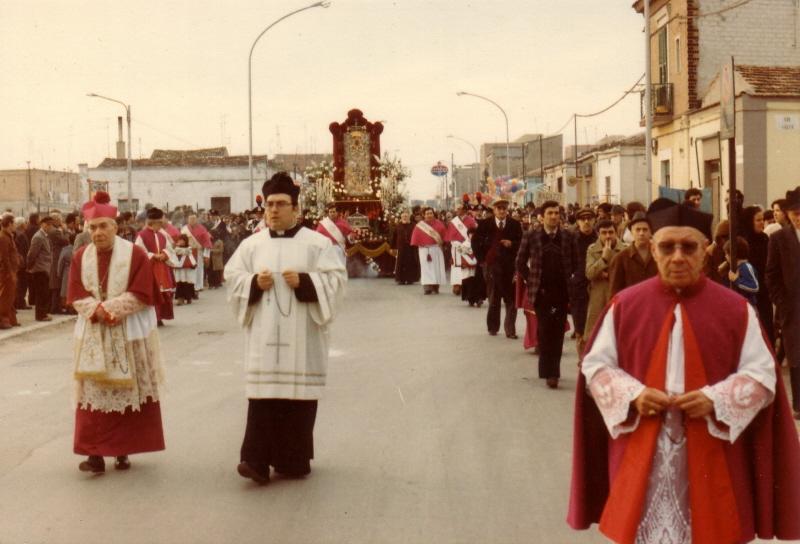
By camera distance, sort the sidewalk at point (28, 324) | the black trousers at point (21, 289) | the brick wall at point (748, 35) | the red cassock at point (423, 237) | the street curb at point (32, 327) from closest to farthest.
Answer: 1. the street curb at point (32, 327)
2. the sidewalk at point (28, 324)
3. the black trousers at point (21, 289)
4. the red cassock at point (423, 237)
5. the brick wall at point (748, 35)

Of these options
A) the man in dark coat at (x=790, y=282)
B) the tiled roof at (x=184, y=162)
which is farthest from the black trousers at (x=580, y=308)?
the tiled roof at (x=184, y=162)

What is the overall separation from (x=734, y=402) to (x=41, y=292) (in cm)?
1748

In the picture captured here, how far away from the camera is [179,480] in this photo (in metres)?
7.72

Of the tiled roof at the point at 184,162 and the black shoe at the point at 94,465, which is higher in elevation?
the tiled roof at the point at 184,162

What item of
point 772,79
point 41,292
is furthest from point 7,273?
point 772,79

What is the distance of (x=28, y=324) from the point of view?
1958 centimetres

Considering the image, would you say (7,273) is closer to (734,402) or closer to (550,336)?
(550,336)

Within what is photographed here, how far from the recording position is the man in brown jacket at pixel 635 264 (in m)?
8.58

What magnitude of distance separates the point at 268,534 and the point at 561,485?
2.03m

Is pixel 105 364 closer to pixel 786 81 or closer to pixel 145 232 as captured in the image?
pixel 145 232

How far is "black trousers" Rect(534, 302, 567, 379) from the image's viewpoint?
1166 centimetres

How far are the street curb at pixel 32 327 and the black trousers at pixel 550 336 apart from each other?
28.9ft

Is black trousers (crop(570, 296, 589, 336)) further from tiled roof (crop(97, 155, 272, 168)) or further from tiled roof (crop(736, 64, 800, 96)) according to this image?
tiled roof (crop(97, 155, 272, 168))

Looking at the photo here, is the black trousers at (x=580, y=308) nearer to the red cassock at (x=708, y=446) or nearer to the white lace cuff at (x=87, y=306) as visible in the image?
the white lace cuff at (x=87, y=306)
